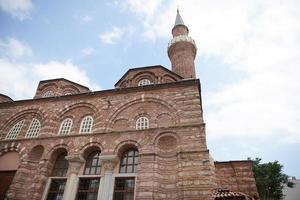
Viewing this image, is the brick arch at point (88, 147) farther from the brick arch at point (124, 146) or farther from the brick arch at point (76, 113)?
the brick arch at point (76, 113)

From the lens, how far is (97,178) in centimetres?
900

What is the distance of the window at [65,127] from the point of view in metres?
10.6

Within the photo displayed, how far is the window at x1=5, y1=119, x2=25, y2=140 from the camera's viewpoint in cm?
1134

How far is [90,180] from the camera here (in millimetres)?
9055

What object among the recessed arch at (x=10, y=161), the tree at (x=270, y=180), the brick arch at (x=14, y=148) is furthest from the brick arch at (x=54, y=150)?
the tree at (x=270, y=180)

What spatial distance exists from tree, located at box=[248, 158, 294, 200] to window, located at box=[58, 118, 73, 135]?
801 inches

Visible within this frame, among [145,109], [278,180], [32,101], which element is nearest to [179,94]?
[145,109]

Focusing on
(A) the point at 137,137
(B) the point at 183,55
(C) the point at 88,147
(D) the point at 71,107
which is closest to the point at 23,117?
(D) the point at 71,107

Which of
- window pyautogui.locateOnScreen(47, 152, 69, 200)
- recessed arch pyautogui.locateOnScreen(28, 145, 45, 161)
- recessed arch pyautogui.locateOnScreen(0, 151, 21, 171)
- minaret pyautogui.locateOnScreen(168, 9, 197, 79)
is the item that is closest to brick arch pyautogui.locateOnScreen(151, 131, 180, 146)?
window pyautogui.locateOnScreen(47, 152, 69, 200)

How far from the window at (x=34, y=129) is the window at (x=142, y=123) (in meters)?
5.56

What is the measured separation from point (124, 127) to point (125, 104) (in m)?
1.28

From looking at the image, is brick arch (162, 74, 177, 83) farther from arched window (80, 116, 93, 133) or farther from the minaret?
arched window (80, 116, 93, 133)

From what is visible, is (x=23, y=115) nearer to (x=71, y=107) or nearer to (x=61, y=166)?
(x=71, y=107)

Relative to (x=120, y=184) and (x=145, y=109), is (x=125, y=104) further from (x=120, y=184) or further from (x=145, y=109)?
(x=120, y=184)
